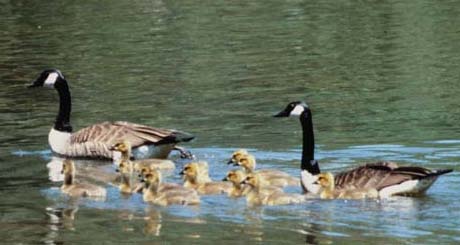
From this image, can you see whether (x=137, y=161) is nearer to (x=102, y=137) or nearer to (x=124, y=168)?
(x=124, y=168)

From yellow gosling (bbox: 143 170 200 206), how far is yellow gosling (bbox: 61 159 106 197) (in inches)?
21.8

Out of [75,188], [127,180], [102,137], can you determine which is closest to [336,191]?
[127,180]

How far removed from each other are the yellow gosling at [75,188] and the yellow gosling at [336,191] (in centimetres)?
235

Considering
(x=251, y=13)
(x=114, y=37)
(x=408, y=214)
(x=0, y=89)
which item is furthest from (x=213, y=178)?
(x=251, y=13)

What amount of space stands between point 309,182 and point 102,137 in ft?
13.1

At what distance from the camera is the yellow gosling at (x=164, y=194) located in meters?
13.9

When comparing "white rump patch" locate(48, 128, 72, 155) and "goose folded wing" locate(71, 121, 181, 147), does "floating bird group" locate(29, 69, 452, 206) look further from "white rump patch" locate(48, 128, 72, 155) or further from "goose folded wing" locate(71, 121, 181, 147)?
"white rump patch" locate(48, 128, 72, 155)

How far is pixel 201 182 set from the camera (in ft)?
47.6

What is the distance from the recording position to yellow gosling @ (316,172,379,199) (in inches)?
546

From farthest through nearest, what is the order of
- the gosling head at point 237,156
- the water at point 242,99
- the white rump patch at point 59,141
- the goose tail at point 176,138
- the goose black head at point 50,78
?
the goose black head at point 50,78
the white rump patch at point 59,141
the goose tail at point 176,138
the gosling head at point 237,156
the water at point 242,99

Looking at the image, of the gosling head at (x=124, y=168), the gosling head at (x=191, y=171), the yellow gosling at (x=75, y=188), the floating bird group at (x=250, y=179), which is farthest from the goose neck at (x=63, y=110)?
the gosling head at (x=191, y=171)

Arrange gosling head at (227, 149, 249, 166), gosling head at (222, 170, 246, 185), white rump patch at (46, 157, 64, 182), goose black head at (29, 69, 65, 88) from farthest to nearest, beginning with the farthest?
1. goose black head at (29, 69, 65, 88)
2. white rump patch at (46, 157, 64, 182)
3. gosling head at (227, 149, 249, 166)
4. gosling head at (222, 170, 246, 185)

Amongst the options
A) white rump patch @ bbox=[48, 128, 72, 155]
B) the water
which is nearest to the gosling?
the water

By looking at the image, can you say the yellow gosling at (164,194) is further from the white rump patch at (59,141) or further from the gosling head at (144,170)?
the white rump patch at (59,141)
